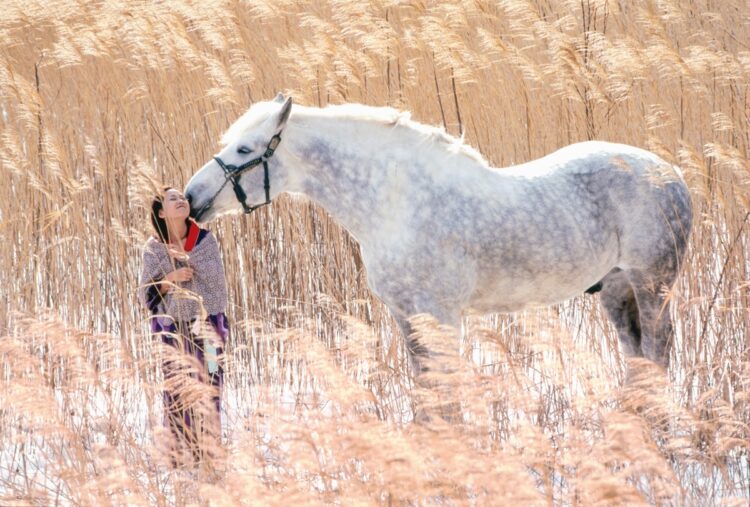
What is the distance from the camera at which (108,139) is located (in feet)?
19.0

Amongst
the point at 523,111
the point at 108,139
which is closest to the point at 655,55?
the point at 523,111

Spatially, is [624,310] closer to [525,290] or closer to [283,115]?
[525,290]

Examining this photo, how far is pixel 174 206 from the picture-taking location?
3715mm

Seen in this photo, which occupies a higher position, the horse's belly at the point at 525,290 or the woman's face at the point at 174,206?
the woman's face at the point at 174,206

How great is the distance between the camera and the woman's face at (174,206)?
3.71 m

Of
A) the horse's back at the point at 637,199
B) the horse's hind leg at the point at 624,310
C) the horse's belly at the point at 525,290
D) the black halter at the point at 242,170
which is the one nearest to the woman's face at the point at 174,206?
the black halter at the point at 242,170

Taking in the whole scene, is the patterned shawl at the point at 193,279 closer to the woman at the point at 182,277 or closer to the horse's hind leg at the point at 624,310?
the woman at the point at 182,277

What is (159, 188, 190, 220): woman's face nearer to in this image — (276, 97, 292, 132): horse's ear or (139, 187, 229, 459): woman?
(139, 187, 229, 459): woman

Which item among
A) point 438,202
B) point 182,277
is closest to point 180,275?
point 182,277

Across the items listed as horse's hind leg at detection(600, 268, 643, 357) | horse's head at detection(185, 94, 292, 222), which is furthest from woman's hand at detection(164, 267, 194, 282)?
horse's hind leg at detection(600, 268, 643, 357)

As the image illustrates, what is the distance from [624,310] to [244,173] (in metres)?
1.63

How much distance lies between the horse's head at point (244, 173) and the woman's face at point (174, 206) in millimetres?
65

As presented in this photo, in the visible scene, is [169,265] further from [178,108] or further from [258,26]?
[258,26]

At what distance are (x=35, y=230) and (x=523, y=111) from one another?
2602 millimetres
